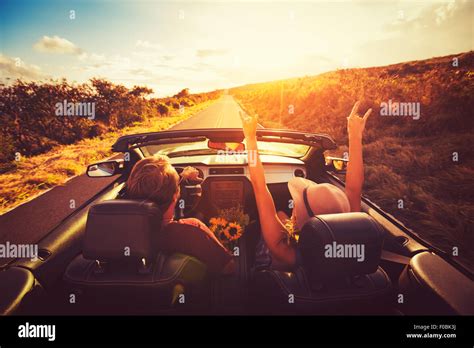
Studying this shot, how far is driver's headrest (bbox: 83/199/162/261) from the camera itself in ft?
5.58

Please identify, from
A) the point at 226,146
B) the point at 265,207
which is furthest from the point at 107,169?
the point at 265,207

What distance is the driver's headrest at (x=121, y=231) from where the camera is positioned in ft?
5.58

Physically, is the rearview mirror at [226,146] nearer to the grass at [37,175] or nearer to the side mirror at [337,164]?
the side mirror at [337,164]

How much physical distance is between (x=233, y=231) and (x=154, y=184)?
1.28m

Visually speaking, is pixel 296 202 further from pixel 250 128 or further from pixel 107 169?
pixel 107 169

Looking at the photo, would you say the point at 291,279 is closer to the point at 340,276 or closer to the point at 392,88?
the point at 340,276

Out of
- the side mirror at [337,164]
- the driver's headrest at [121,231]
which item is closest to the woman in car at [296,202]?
the driver's headrest at [121,231]

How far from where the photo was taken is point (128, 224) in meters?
1.71

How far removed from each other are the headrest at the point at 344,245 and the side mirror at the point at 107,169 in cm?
246

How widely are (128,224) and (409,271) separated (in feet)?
5.29

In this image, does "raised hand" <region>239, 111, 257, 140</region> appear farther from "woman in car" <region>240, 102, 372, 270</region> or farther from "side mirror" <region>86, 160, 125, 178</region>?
"side mirror" <region>86, 160, 125, 178</region>

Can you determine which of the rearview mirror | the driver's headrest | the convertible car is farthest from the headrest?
the rearview mirror

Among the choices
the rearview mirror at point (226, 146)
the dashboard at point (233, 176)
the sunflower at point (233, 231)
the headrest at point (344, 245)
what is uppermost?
the rearview mirror at point (226, 146)

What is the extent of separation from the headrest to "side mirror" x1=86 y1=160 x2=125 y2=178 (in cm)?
246
